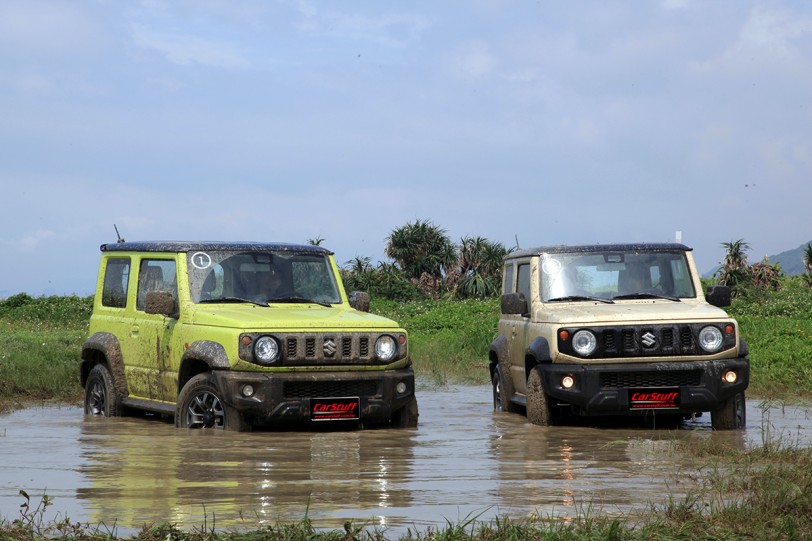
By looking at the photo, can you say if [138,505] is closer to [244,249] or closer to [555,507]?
[555,507]

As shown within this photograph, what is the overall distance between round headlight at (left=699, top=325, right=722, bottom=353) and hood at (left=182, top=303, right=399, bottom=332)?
2937 mm

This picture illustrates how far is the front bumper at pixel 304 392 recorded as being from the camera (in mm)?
11578

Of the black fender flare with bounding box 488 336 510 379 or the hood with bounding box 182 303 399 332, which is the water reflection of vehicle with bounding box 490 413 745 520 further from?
the hood with bounding box 182 303 399 332

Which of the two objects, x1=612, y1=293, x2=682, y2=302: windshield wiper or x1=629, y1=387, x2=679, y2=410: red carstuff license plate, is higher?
x1=612, y1=293, x2=682, y2=302: windshield wiper

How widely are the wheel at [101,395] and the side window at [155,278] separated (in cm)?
96

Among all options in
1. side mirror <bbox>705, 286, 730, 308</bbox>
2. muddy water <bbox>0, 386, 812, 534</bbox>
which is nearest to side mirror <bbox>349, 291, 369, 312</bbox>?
muddy water <bbox>0, 386, 812, 534</bbox>

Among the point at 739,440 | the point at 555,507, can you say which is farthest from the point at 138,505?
the point at 739,440

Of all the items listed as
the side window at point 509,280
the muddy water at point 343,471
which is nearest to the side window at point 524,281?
the side window at point 509,280

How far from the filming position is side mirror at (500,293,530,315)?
43.7ft

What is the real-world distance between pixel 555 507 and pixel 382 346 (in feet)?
15.9

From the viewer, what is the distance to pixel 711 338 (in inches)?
488

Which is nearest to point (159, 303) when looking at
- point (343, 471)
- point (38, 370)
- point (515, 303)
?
point (515, 303)

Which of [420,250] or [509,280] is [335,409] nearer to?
[509,280]

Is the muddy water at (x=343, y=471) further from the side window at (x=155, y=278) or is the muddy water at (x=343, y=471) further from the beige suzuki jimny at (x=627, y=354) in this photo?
the side window at (x=155, y=278)
